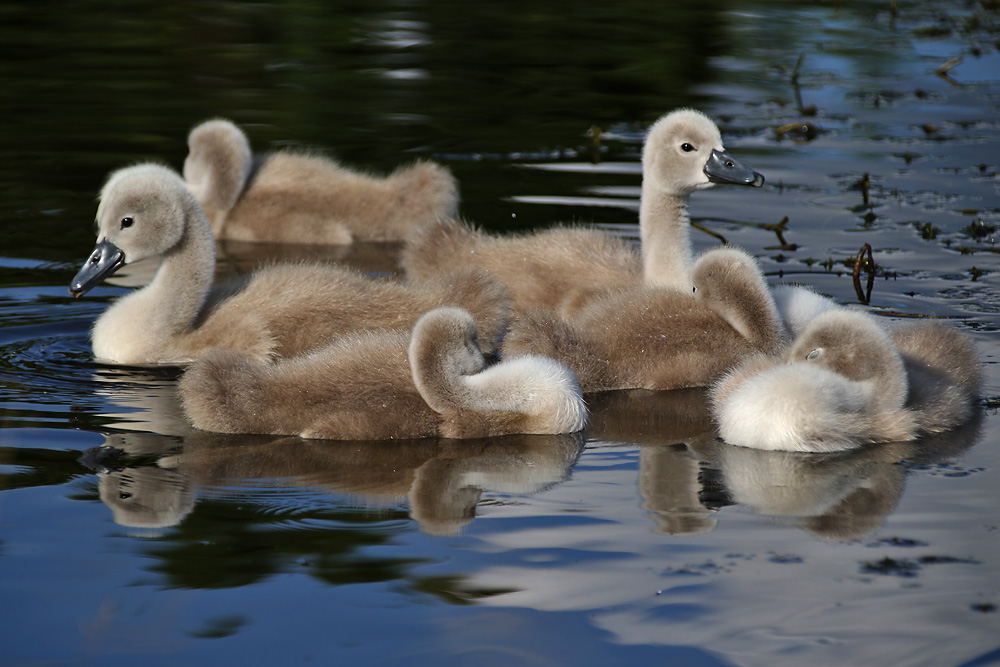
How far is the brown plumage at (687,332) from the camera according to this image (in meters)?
6.79

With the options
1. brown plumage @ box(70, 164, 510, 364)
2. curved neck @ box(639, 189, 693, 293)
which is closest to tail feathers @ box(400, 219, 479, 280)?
brown plumage @ box(70, 164, 510, 364)

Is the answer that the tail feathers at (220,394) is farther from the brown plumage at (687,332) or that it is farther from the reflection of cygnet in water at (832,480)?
the reflection of cygnet in water at (832,480)

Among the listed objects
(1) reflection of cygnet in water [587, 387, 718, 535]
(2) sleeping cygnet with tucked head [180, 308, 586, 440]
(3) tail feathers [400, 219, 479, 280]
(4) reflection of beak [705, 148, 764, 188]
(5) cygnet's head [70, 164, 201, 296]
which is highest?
(4) reflection of beak [705, 148, 764, 188]

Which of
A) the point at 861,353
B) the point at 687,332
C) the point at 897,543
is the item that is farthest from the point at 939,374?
the point at 897,543

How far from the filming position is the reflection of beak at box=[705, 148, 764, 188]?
7.81 meters

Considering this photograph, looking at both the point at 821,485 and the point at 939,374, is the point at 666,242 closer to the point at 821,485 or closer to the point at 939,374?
the point at 939,374

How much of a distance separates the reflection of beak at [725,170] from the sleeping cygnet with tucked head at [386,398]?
7.50ft

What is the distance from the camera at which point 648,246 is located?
7.89 m

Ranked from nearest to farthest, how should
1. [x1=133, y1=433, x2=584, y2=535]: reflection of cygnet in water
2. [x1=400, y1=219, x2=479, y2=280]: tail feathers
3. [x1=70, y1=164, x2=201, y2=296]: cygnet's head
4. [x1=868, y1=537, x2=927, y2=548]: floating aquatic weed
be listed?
[x1=868, y1=537, x2=927, y2=548]: floating aquatic weed
[x1=133, y1=433, x2=584, y2=535]: reflection of cygnet in water
[x1=70, y1=164, x2=201, y2=296]: cygnet's head
[x1=400, y1=219, x2=479, y2=280]: tail feathers

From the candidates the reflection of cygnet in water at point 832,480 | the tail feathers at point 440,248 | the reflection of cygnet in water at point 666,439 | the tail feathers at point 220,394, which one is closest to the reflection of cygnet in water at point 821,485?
the reflection of cygnet in water at point 832,480

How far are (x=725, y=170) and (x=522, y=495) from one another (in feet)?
10.5

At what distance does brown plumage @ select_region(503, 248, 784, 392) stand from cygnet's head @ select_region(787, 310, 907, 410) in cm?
77

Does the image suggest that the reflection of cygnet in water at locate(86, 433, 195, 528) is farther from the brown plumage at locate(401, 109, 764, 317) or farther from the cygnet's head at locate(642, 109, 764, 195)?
the cygnet's head at locate(642, 109, 764, 195)

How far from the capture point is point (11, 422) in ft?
20.0
